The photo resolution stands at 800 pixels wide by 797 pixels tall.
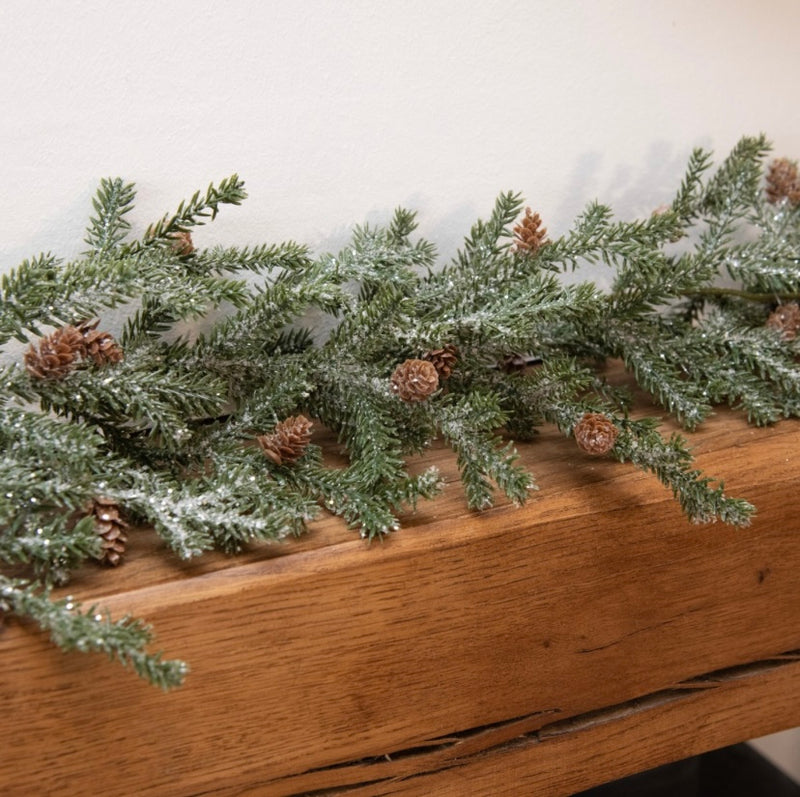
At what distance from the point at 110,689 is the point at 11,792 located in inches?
3.5

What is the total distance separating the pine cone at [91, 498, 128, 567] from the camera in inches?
24.5

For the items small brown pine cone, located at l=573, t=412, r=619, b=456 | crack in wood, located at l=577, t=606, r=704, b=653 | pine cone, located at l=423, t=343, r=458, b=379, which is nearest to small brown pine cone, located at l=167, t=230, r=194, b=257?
pine cone, located at l=423, t=343, r=458, b=379

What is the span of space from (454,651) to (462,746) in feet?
0.32

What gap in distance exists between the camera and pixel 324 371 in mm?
762

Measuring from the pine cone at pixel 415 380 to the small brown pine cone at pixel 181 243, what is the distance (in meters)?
0.20

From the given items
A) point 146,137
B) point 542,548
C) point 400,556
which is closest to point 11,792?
point 400,556

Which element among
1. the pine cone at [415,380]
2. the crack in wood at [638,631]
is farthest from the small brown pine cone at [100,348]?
the crack in wood at [638,631]

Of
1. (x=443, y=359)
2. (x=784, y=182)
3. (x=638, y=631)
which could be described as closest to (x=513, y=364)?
(x=443, y=359)

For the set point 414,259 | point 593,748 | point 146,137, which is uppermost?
point 146,137

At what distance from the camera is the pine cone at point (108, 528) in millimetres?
622

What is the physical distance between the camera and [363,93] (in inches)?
32.8

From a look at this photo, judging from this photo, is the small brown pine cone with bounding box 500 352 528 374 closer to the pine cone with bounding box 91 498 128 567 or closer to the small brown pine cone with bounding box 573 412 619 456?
the small brown pine cone with bounding box 573 412 619 456

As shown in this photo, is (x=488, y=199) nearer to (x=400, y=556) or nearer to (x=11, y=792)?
(x=400, y=556)

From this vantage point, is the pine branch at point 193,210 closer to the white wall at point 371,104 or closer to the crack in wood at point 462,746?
the white wall at point 371,104
